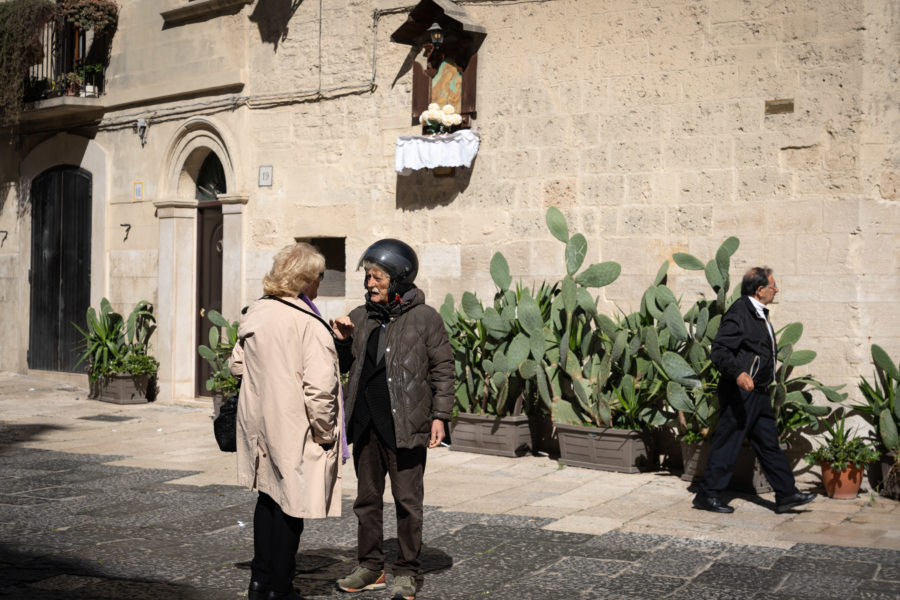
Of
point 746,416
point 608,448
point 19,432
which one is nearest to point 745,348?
point 746,416

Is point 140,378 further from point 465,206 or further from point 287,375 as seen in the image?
point 287,375

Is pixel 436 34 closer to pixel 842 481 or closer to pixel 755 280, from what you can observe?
pixel 755 280

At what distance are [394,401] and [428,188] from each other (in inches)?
213

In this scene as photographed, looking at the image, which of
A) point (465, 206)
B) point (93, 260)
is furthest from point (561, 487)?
point (93, 260)

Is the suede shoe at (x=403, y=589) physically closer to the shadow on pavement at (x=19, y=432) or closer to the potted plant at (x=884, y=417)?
the potted plant at (x=884, y=417)

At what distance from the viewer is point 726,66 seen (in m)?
8.20

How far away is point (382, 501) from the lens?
4809mm

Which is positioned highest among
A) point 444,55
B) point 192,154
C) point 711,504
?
point 444,55

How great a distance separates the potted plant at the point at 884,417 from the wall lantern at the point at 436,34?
14.9 ft

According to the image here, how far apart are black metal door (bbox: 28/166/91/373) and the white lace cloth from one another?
536 cm

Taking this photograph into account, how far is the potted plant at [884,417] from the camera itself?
280 inches

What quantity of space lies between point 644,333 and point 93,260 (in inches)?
313

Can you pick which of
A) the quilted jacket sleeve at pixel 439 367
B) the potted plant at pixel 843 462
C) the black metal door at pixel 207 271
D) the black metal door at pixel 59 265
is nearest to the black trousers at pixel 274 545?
the quilted jacket sleeve at pixel 439 367

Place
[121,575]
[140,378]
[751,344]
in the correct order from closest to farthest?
[121,575] < [751,344] < [140,378]
